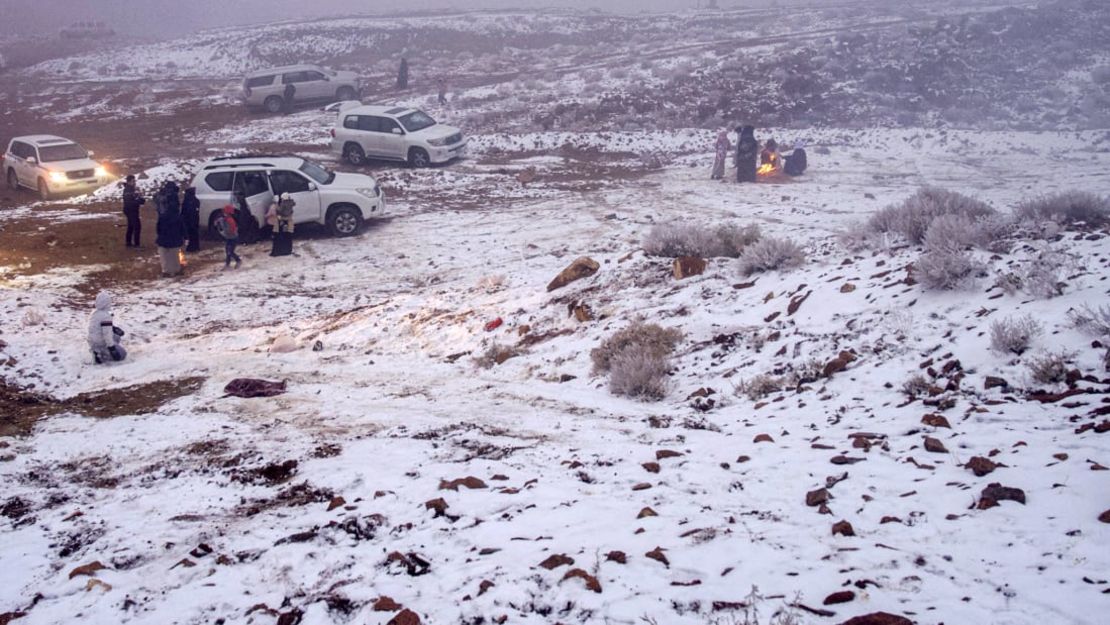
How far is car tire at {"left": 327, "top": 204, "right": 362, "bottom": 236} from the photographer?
Result: 1586 centimetres

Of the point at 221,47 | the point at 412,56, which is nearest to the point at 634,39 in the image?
the point at 412,56

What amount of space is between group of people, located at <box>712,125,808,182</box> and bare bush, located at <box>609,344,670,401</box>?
1299 centimetres

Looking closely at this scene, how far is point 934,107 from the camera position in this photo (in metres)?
28.1

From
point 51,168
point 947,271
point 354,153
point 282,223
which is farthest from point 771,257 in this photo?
point 51,168

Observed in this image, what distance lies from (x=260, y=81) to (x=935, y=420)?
3109cm

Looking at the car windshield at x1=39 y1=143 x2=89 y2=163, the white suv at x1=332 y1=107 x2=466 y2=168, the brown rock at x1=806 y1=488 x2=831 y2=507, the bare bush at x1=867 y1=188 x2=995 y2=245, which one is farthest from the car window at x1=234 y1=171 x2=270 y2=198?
the brown rock at x1=806 y1=488 x2=831 y2=507

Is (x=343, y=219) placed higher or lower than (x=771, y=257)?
higher

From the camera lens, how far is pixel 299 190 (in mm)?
15656

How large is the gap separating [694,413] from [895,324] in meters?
2.17

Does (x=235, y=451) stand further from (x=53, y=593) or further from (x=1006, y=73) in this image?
(x=1006, y=73)

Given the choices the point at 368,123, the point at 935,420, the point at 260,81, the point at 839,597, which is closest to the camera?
the point at 839,597

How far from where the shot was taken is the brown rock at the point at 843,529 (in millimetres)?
4129

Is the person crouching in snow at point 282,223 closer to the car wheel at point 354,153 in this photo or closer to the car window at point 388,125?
the car window at point 388,125

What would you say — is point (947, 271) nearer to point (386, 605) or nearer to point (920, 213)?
point (920, 213)
